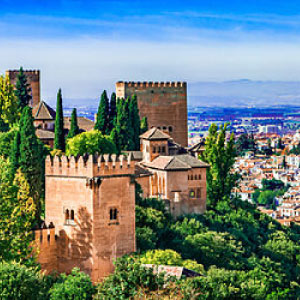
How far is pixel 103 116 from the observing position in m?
65.6

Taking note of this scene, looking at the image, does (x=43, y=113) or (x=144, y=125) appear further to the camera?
(x=144, y=125)

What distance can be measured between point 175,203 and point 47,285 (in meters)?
20.0

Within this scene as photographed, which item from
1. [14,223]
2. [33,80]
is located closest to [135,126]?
[33,80]

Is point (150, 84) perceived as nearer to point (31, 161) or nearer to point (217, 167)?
point (217, 167)

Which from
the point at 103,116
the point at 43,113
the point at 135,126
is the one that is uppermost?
the point at 43,113

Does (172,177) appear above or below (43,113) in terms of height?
below

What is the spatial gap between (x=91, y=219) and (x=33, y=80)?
3855 cm

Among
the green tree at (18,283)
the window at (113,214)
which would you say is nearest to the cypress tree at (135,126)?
the window at (113,214)

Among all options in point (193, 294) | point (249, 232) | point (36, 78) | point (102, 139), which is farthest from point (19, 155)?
point (36, 78)

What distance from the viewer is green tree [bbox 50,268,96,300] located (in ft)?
119

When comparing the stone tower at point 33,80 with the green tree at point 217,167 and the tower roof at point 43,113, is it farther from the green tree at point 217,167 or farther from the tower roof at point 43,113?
the green tree at point 217,167

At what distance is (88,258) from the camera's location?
41000mm

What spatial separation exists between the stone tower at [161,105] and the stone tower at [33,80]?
23.9 feet

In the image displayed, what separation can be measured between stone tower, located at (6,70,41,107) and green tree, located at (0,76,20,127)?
1171 centimetres
